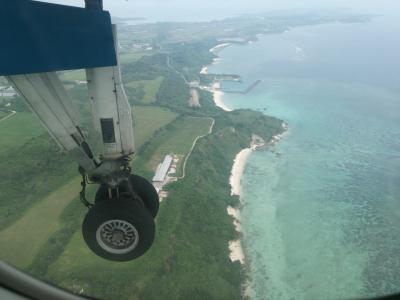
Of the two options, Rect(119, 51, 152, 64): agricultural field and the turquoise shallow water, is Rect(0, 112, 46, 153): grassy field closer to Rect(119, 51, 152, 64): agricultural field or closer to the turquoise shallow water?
the turquoise shallow water

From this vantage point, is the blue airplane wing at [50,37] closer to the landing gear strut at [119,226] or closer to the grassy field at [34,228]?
the landing gear strut at [119,226]

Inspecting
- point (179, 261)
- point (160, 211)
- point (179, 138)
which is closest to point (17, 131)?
point (179, 138)

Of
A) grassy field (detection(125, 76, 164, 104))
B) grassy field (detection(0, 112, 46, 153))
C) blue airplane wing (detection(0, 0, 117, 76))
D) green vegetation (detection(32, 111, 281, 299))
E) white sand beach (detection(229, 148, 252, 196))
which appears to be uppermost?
blue airplane wing (detection(0, 0, 117, 76))

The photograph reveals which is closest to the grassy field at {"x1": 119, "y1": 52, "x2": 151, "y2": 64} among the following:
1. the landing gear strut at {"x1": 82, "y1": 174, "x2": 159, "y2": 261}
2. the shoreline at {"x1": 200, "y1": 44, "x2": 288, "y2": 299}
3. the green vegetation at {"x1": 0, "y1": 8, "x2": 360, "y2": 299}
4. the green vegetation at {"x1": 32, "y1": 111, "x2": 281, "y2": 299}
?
the shoreline at {"x1": 200, "y1": 44, "x2": 288, "y2": 299}

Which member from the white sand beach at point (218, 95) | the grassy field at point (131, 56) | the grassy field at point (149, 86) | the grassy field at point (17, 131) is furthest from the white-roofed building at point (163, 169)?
the grassy field at point (131, 56)

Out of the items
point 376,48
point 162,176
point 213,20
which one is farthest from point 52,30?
point 213,20

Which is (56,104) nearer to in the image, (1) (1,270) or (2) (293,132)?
(1) (1,270)

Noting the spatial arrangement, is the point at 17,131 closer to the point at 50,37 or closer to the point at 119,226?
the point at 119,226
